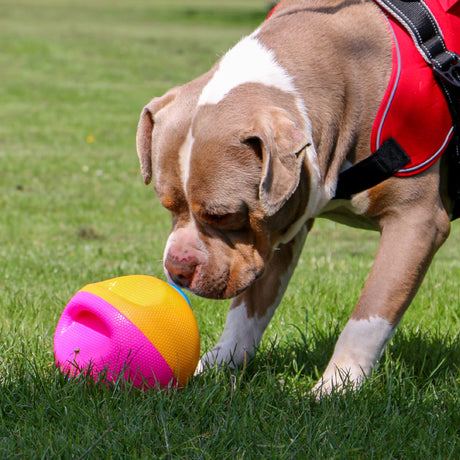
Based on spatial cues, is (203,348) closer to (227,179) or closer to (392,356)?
(392,356)

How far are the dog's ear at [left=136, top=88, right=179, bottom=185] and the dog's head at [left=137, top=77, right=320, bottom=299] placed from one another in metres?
0.02

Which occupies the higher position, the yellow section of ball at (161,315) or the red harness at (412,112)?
the red harness at (412,112)

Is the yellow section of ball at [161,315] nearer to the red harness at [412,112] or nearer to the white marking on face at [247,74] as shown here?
the white marking on face at [247,74]

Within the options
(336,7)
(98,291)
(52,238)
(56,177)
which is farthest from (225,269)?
(56,177)

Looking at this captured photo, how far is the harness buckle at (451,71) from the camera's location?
3.10 metres

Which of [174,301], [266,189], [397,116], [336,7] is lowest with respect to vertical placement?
[174,301]

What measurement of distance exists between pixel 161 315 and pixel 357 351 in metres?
0.84

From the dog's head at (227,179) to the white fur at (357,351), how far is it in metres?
0.47

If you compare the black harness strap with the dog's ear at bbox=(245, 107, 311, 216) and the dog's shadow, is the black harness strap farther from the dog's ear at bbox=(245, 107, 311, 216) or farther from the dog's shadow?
the dog's shadow

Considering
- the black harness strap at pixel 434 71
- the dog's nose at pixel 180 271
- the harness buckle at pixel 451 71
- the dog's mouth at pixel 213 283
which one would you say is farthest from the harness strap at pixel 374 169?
the dog's nose at pixel 180 271

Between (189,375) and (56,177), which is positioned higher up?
(189,375)

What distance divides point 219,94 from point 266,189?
472 mm

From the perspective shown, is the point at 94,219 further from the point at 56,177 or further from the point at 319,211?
the point at 319,211

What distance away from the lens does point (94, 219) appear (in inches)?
312
